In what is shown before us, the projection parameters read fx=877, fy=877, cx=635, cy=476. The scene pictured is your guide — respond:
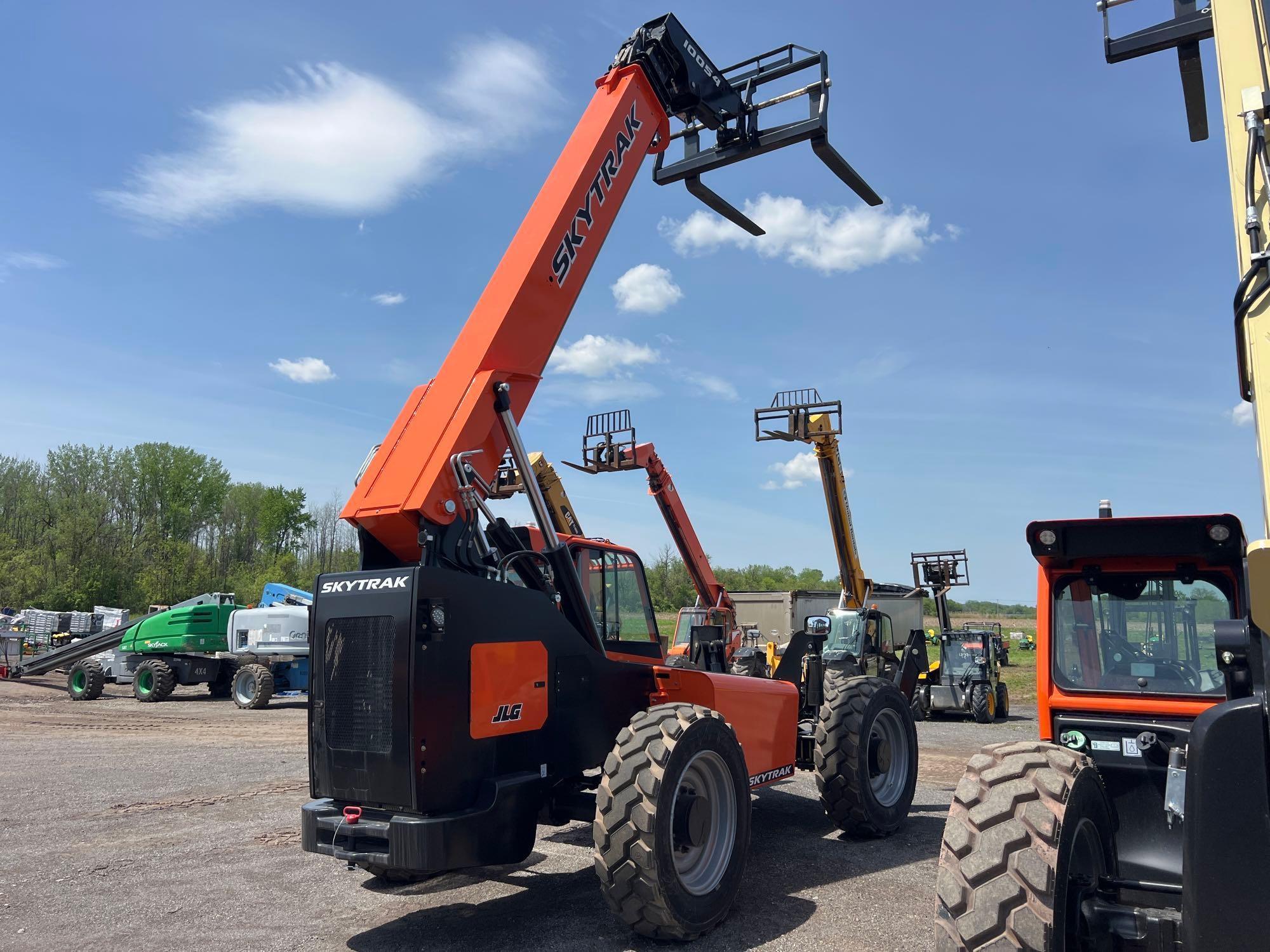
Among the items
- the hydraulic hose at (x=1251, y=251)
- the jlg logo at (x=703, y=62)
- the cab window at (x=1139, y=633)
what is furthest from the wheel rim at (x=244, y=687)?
the hydraulic hose at (x=1251, y=251)

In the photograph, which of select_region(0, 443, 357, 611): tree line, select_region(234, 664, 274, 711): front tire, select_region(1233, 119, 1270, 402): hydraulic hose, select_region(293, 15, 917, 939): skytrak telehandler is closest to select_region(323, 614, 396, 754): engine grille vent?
select_region(293, 15, 917, 939): skytrak telehandler

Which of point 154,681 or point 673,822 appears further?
point 154,681

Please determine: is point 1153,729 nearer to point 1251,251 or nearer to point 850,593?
point 1251,251

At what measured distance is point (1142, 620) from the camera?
461 cm

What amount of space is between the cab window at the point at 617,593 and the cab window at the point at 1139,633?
3221 mm

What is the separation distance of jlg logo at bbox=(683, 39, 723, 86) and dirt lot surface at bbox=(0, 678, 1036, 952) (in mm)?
6822

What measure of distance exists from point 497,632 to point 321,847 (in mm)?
1594

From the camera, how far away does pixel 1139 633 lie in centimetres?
460

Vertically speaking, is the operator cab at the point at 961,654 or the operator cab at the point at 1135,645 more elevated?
the operator cab at the point at 1135,645

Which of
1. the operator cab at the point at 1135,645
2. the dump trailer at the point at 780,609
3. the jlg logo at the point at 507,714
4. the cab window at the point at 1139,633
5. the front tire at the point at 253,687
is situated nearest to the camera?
the operator cab at the point at 1135,645

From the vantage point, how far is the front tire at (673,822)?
16.9ft

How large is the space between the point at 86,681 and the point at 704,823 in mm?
23494

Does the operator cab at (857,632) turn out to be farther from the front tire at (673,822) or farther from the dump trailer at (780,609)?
the front tire at (673,822)

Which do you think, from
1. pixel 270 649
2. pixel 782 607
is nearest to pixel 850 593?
pixel 782 607
